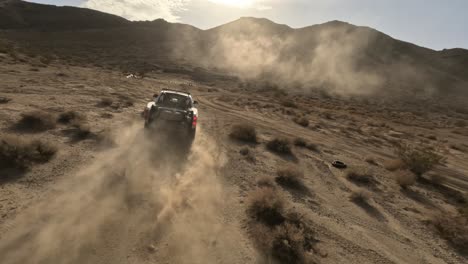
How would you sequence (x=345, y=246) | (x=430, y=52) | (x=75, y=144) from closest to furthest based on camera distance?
(x=345, y=246) → (x=75, y=144) → (x=430, y=52)

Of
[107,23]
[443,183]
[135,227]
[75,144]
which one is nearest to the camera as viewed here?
[135,227]

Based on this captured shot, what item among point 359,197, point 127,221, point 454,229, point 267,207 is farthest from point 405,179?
point 127,221

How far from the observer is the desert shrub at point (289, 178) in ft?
24.7

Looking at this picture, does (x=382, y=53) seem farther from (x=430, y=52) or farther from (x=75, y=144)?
(x=75, y=144)

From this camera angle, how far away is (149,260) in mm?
3980

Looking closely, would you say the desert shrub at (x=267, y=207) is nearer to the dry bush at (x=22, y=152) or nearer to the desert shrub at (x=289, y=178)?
the desert shrub at (x=289, y=178)

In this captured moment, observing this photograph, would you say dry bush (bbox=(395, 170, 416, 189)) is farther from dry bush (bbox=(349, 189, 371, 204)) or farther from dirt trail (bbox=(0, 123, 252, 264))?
dirt trail (bbox=(0, 123, 252, 264))

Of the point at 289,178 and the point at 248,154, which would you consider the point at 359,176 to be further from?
the point at 248,154

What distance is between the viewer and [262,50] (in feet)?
277

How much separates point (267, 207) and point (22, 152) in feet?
19.8

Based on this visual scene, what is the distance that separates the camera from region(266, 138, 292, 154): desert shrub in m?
10.6

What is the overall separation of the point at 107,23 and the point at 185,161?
401 ft

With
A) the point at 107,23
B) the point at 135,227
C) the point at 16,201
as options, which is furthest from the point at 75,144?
the point at 107,23

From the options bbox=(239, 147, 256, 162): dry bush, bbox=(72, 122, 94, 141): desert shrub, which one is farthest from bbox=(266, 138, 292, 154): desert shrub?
bbox=(72, 122, 94, 141): desert shrub
